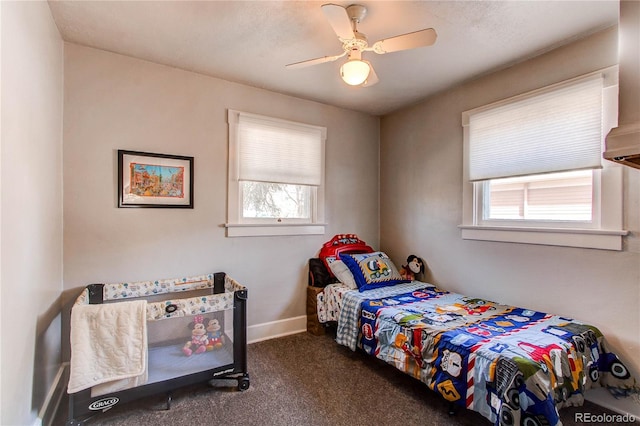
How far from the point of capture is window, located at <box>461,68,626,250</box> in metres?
2.01

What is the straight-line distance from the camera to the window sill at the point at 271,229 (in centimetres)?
289

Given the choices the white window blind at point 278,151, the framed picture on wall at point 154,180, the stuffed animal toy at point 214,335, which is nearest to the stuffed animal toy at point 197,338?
the stuffed animal toy at point 214,335

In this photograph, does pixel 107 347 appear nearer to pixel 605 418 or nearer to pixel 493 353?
pixel 493 353

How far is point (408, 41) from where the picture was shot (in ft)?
5.65

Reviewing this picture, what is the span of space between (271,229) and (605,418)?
275cm

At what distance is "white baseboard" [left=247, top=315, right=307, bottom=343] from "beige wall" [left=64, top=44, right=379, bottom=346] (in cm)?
3

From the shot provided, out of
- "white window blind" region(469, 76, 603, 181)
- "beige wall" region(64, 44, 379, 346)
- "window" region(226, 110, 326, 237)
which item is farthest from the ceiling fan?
"beige wall" region(64, 44, 379, 346)

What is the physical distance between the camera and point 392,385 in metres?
2.24

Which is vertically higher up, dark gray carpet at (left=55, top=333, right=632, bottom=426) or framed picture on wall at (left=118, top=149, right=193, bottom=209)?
framed picture on wall at (left=118, top=149, right=193, bottom=209)

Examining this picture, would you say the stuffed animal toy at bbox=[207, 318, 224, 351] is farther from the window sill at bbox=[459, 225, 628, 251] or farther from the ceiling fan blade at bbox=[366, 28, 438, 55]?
the window sill at bbox=[459, 225, 628, 251]

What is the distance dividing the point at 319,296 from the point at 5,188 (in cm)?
244

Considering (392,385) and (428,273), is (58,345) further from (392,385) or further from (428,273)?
(428,273)

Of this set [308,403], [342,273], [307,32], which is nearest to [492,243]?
[342,273]

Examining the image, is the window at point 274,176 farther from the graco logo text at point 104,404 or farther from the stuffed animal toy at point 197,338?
the graco logo text at point 104,404
